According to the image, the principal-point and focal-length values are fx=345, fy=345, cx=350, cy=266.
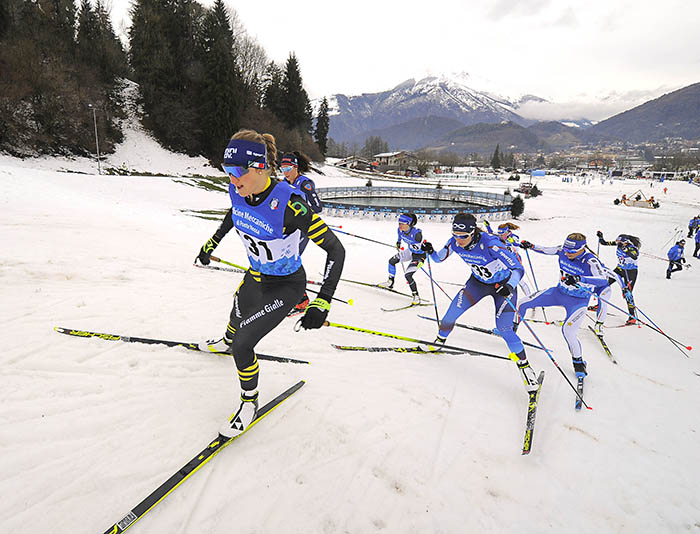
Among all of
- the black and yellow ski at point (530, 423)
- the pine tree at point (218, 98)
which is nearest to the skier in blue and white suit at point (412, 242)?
the black and yellow ski at point (530, 423)

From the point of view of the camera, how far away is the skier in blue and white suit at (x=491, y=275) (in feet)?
17.3

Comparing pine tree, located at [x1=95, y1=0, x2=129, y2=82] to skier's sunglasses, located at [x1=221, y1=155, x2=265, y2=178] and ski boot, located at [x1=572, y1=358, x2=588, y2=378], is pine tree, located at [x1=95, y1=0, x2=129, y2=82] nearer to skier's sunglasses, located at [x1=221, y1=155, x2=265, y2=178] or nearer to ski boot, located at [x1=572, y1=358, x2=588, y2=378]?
skier's sunglasses, located at [x1=221, y1=155, x2=265, y2=178]

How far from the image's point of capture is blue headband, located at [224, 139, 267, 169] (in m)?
3.14

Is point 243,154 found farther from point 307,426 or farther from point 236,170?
point 307,426

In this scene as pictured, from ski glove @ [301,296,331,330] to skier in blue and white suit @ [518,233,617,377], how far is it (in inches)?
186

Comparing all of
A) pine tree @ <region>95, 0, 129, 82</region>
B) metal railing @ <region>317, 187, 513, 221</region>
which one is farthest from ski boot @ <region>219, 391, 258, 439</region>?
pine tree @ <region>95, 0, 129, 82</region>

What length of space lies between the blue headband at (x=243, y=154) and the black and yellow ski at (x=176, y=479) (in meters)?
2.66

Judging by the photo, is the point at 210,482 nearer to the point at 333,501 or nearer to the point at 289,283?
the point at 333,501

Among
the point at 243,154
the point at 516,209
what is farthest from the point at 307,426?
the point at 516,209

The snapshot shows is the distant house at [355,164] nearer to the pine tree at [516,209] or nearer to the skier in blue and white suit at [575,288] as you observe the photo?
the pine tree at [516,209]

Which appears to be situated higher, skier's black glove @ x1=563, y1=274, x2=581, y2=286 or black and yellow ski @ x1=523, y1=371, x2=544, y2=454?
skier's black glove @ x1=563, y1=274, x2=581, y2=286

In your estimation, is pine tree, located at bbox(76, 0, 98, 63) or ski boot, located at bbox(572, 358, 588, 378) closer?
ski boot, located at bbox(572, 358, 588, 378)

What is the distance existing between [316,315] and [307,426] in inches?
56.6

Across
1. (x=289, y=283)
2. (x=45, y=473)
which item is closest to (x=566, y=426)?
(x=289, y=283)
